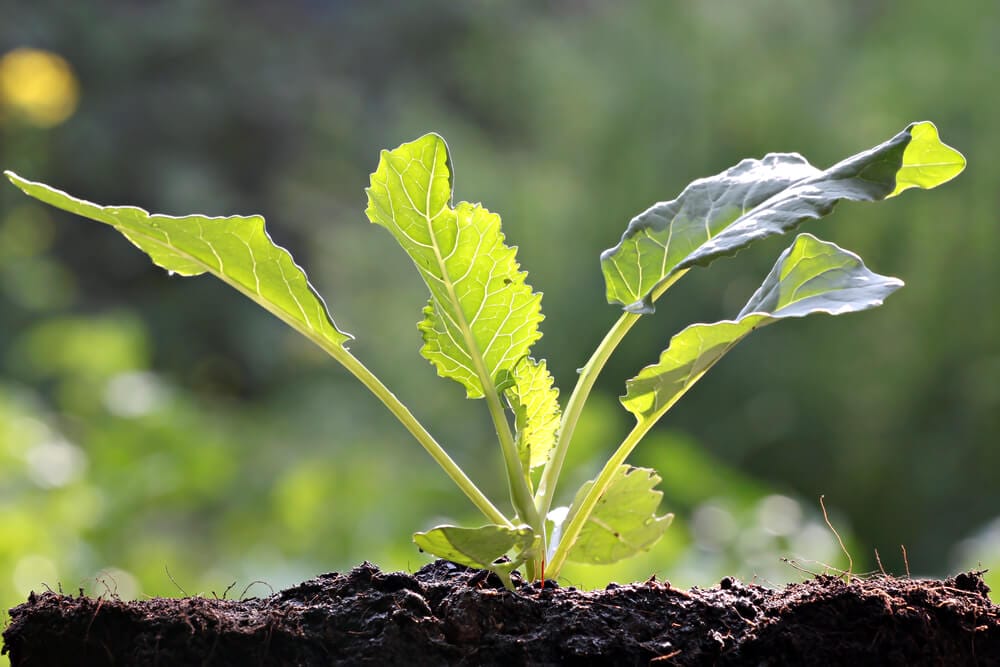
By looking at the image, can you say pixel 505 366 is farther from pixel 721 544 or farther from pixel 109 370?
pixel 109 370

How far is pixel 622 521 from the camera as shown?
24.1 inches

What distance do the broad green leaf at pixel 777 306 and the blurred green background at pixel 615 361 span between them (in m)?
0.87

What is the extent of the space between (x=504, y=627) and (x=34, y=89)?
3772 millimetres

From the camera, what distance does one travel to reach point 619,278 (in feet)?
1.94

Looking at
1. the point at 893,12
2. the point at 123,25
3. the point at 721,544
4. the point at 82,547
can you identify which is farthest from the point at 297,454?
the point at 123,25

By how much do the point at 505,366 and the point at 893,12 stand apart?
267 centimetres

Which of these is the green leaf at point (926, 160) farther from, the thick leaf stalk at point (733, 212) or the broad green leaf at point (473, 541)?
the broad green leaf at point (473, 541)

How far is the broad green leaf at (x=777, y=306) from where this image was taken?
489 millimetres

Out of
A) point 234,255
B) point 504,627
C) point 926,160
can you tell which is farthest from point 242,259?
point 926,160

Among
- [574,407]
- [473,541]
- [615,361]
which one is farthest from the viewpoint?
[615,361]

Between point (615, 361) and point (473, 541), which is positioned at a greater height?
point (615, 361)

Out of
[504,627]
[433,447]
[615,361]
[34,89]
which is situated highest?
[34,89]

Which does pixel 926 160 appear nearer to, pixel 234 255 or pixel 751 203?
pixel 751 203

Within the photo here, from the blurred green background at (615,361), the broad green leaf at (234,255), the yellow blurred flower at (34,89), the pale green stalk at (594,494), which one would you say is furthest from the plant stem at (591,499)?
the yellow blurred flower at (34,89)
